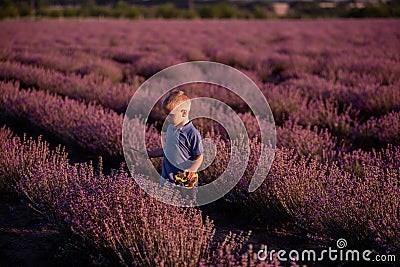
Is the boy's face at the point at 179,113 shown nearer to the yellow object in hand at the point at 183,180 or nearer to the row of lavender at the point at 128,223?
the yellow object in hand at the point at 183,180

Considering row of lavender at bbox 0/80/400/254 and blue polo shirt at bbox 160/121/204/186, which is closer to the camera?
row of lavender at bbox 0/80/400/254

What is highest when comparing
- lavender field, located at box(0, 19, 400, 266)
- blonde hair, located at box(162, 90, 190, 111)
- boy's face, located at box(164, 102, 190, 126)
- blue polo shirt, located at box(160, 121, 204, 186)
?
blonde hair, located at box(162, 90, 190, 111)

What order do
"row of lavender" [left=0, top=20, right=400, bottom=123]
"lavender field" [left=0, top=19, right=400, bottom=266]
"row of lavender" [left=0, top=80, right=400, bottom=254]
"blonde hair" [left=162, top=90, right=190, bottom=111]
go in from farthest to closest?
1. "row of lavender" [left=0, top=20, right=400, bottom=123]
2. "blonde hair" [left=162, top=90, right=190, bottom=111]
3. "row of lavender" [left=0, top=80, right=400, bottom=254]
4. "lavender field" [left=0, top=19, right=400, bottom=266]

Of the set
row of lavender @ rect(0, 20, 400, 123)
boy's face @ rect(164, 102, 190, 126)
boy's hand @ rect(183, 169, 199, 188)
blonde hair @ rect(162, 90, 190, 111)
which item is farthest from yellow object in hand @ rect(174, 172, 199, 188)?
row of lavender @ rect(0, 20, 400, 123)

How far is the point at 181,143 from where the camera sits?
2.95 metres

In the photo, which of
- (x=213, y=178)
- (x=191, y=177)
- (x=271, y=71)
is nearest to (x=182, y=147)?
(x=191, y=177)

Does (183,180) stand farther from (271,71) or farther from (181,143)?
(271,71)

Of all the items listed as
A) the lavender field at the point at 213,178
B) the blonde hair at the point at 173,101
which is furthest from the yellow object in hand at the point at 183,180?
the blonde hair at the point at 173,101

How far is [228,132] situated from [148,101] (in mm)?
1728

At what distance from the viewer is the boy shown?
9.52ft

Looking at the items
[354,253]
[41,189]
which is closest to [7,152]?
[41,189]

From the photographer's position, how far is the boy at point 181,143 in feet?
9.52

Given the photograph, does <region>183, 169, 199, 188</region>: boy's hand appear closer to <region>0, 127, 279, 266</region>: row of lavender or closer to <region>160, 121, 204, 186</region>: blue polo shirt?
<region>160, 121, 204, 186</region>: blue polo shirt

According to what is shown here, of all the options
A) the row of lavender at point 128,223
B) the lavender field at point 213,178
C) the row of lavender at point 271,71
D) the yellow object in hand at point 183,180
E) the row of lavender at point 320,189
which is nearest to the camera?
the row of lavender at point 128,223
